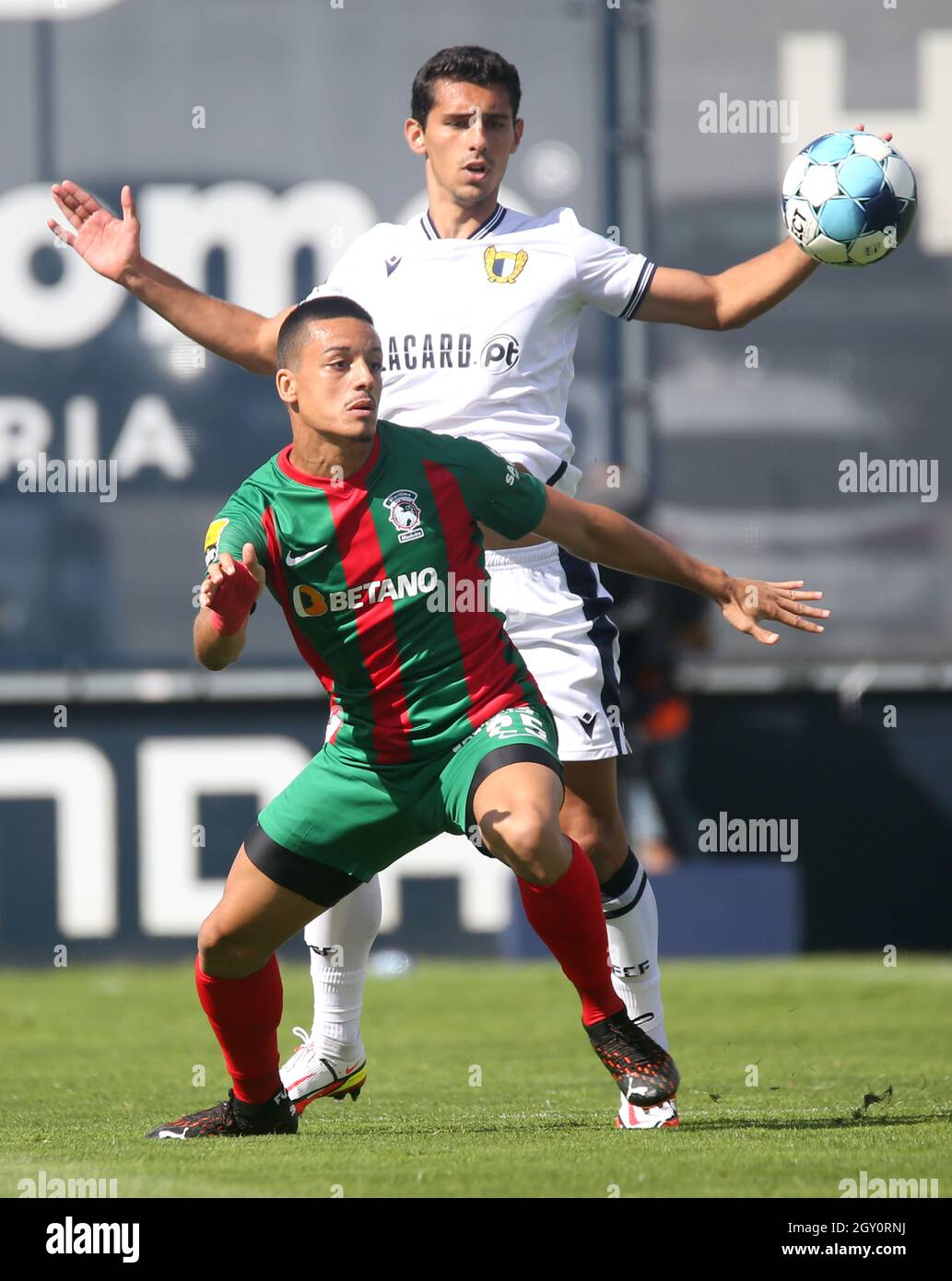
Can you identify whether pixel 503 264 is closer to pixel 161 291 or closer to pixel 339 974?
pixel 161 291

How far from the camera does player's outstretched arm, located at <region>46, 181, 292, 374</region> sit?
4957mm

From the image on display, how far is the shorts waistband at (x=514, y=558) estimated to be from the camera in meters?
4.88

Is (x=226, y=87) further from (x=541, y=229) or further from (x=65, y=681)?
(x=541, y=229)

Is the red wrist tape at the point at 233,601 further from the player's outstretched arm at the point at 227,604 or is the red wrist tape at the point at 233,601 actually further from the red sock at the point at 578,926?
the red sock at the point at 578,926

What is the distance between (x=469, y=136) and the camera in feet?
15.7

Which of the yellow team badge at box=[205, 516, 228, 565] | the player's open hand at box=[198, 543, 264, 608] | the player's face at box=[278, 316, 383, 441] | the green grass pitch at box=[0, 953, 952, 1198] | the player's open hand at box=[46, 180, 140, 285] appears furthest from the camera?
the player's open hand at box=[46, 180, 140, 285]

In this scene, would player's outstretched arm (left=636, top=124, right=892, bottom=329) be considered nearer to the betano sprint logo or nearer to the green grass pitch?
the betano sprint logo

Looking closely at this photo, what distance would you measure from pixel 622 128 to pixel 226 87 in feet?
6.25

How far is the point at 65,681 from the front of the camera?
9.33m

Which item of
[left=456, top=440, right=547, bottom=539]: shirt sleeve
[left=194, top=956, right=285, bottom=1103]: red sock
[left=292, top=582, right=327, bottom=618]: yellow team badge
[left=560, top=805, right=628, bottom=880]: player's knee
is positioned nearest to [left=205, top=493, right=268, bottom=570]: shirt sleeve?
[left=292, top=582, right=327, bottom=618]: yellow team badge

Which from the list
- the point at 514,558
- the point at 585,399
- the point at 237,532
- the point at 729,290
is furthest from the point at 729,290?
the point at 585,399

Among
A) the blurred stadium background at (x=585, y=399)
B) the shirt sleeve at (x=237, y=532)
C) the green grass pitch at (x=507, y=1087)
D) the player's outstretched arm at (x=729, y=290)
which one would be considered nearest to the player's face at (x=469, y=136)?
the player's outstretched arm at (x=729, y=290)

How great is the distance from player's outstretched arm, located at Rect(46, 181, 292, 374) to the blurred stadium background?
4201 millimetres

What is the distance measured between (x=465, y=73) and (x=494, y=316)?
1.94 feet
